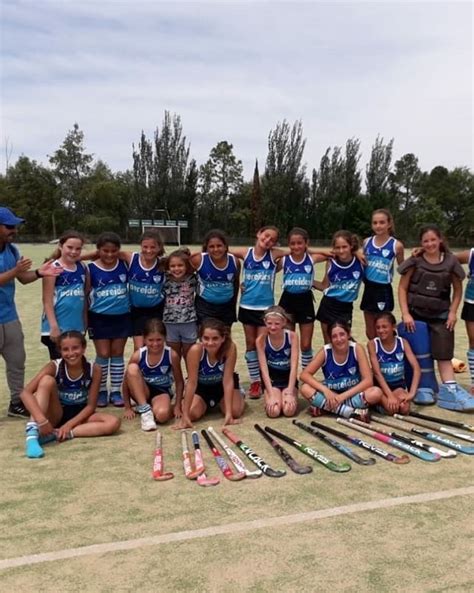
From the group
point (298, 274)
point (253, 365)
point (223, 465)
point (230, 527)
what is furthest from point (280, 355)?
point (230, 527)

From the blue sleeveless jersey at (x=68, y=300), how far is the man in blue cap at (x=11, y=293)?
8.5 inches

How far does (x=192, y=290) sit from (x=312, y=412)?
5.94 ft

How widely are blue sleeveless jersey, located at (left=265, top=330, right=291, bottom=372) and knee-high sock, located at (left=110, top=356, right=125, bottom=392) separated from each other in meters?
1.58

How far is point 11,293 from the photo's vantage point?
5301mm

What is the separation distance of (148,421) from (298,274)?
2.35 meters

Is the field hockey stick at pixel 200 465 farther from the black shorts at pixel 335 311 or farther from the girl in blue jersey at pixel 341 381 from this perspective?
the black shorts at pixel 335 311

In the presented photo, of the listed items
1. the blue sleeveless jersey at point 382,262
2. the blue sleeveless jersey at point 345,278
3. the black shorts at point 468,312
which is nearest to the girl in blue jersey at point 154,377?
the blue sleeveless jersey at point 345,278

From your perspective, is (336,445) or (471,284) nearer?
(336,445)

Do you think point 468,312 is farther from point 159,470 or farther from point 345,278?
point 159,470

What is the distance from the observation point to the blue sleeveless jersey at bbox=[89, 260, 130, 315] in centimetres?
568

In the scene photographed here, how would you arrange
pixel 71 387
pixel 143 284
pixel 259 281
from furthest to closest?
1. pixel 259 281
2. pixel 143 284
3. pixel 71 387

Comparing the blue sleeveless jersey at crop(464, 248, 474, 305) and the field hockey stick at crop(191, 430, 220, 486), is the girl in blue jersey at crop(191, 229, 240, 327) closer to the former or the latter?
the field hockey stick at crop(191, 430, 220, 486)

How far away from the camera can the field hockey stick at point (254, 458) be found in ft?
12.8

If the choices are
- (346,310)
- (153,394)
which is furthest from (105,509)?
(346,310)
